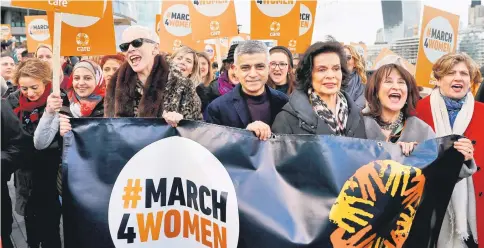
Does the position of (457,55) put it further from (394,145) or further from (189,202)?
(189,202)

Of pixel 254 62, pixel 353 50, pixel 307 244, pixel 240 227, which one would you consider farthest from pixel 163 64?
pixel 353 50

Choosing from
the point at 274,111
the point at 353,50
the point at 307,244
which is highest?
the point at 353,50

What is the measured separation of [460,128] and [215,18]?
13.5 feet

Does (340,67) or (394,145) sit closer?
(394,145)

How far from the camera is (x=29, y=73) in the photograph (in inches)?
149

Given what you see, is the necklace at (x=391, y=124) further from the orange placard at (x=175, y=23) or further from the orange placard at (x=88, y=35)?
the orange placard at (x=175, y=23)

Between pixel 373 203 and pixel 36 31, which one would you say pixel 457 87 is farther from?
pixel 36 31

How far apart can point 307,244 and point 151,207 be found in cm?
87

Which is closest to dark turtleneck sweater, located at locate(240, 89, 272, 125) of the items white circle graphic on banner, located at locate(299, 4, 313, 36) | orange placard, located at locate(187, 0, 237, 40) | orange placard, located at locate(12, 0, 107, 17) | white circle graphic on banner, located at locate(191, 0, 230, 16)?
orange placard, located at locate(12, 0, 107, 17)

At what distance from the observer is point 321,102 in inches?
109

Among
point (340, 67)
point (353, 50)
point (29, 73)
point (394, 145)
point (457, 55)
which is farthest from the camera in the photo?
point (353, 50)

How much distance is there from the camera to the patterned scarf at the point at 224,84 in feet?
16.2

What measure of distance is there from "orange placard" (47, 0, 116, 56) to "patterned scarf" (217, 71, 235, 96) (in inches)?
57.2

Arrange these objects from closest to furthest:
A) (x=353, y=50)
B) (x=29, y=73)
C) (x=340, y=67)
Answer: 1. (x=340, y=67)
2. (x=29, y=73)
3. (x=353, y=50)
